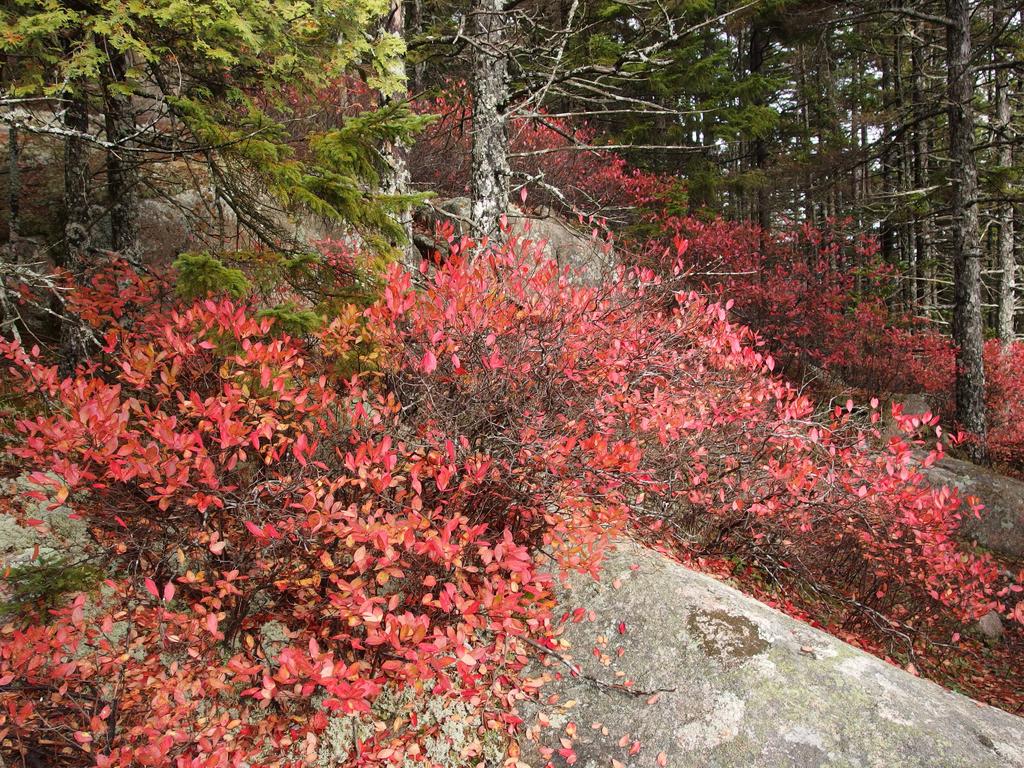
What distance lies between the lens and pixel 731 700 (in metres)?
3.30

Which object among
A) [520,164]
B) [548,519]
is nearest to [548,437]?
[548,519]

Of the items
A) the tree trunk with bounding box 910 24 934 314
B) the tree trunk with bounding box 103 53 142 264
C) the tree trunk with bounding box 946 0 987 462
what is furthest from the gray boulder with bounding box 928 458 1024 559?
the tree trunk with bounding box 103 53 142 264

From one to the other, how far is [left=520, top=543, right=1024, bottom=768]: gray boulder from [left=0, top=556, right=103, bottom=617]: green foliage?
2807mm

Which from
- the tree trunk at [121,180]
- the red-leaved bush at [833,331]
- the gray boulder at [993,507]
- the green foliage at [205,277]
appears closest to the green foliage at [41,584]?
the green foliage at [205,277]

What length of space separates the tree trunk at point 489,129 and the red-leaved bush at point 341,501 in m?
1.67

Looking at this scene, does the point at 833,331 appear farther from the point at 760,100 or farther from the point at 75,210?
the point at 75,210

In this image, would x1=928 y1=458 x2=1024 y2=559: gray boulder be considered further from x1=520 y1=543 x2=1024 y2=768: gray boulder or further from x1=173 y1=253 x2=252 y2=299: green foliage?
x1=173 y1=253 x2=252 y2=299: green foliage

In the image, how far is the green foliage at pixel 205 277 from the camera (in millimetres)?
3584

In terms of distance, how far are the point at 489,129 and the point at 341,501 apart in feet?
15.6

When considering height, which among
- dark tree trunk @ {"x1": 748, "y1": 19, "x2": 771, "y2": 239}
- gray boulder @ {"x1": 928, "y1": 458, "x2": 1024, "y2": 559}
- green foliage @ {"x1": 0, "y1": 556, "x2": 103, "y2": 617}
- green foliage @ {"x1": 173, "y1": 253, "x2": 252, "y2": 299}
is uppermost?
dark tree trunk @ {"x1": 748, "y1": 19, "x2": 771, "y2": 239}

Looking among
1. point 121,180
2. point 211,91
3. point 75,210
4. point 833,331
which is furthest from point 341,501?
point 833,331

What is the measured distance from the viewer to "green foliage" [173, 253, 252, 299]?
11.8 ft

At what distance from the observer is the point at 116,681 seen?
9.82 feet

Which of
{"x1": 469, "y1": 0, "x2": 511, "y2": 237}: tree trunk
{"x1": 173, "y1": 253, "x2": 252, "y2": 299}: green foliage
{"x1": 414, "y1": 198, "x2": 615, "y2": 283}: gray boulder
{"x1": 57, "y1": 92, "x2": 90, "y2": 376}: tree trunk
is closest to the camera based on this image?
{"x1": 173, "y1": 253, "x2": 252, "y2": 299}: green foliage
